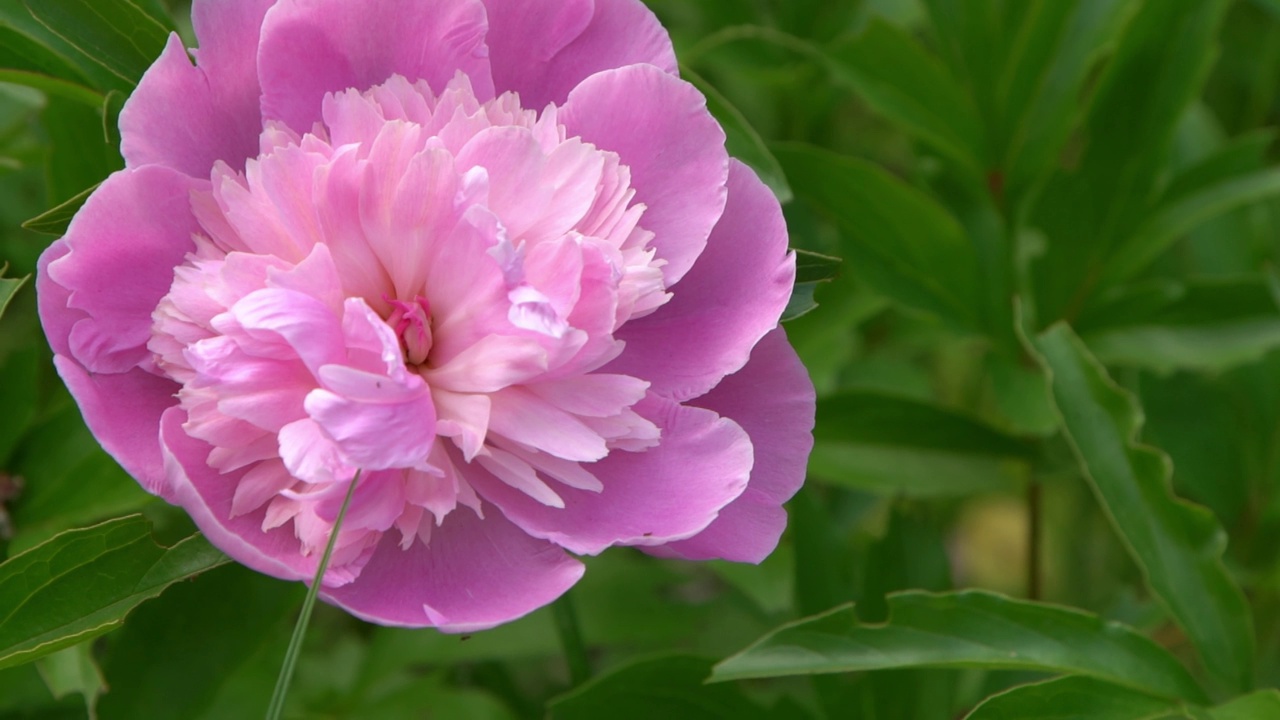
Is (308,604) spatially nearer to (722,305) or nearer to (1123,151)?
(722,305)

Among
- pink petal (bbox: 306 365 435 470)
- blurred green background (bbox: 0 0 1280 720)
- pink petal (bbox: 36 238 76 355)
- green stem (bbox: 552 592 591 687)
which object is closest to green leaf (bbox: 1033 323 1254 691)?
→ blurred green background (bbox: 0 0 1280 720)


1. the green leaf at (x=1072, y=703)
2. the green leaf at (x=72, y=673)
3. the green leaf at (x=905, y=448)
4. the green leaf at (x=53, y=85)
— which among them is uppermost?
the green leaf at (x=53, y=85)

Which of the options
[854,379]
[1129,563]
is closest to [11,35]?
[854,379]

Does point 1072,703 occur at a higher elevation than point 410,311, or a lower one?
lower

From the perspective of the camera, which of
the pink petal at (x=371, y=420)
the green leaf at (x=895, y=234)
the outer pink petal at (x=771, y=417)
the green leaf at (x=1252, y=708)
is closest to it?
the pink petal at (x=371, y=420)

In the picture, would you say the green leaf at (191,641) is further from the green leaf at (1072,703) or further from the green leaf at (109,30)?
the green leaf at (1072,703)

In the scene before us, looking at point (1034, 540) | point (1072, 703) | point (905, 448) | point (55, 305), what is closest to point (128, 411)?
point (55, 305)

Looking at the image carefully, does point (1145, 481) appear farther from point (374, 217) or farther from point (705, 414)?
point (374, 217)

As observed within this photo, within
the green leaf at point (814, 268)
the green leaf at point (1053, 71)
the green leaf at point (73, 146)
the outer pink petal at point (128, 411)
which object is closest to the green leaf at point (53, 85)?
the green leaf at point (73, 146)
